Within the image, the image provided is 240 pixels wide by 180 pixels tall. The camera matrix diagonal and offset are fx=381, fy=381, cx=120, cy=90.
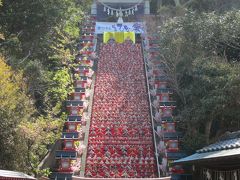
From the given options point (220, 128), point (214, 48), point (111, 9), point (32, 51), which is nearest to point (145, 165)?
point (220, 128)

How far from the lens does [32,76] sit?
15812mm

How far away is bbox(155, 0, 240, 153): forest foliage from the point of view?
13867 millimetres

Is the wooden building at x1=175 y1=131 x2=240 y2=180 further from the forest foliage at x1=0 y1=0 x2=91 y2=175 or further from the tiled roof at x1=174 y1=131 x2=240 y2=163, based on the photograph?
the forest foliage at x1=0 y1=0 x2=91 y2=175

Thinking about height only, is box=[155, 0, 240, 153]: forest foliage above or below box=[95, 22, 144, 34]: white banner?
below

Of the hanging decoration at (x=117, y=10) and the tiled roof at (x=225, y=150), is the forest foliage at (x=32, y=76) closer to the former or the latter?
the tiled roof at (x=225, y=150)

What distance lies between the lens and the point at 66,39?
21.7m

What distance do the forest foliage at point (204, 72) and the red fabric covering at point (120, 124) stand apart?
175cm

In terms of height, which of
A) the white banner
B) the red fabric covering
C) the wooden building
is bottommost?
the wooden building

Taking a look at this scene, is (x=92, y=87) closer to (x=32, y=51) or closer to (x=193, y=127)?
(x=32, y=51)

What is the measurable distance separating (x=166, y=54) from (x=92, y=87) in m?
4.59

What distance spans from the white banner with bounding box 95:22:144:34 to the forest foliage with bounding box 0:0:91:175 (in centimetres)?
470

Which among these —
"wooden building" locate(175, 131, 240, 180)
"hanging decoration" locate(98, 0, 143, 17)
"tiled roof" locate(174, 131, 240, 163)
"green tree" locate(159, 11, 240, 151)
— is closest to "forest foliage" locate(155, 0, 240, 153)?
"green tree" locate(159, 11, 240, 151)

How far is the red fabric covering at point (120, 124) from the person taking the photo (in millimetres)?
14373

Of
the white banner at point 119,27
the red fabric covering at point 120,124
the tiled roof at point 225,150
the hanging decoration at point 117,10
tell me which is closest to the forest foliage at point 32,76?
the red fabric covering at point 120,124
